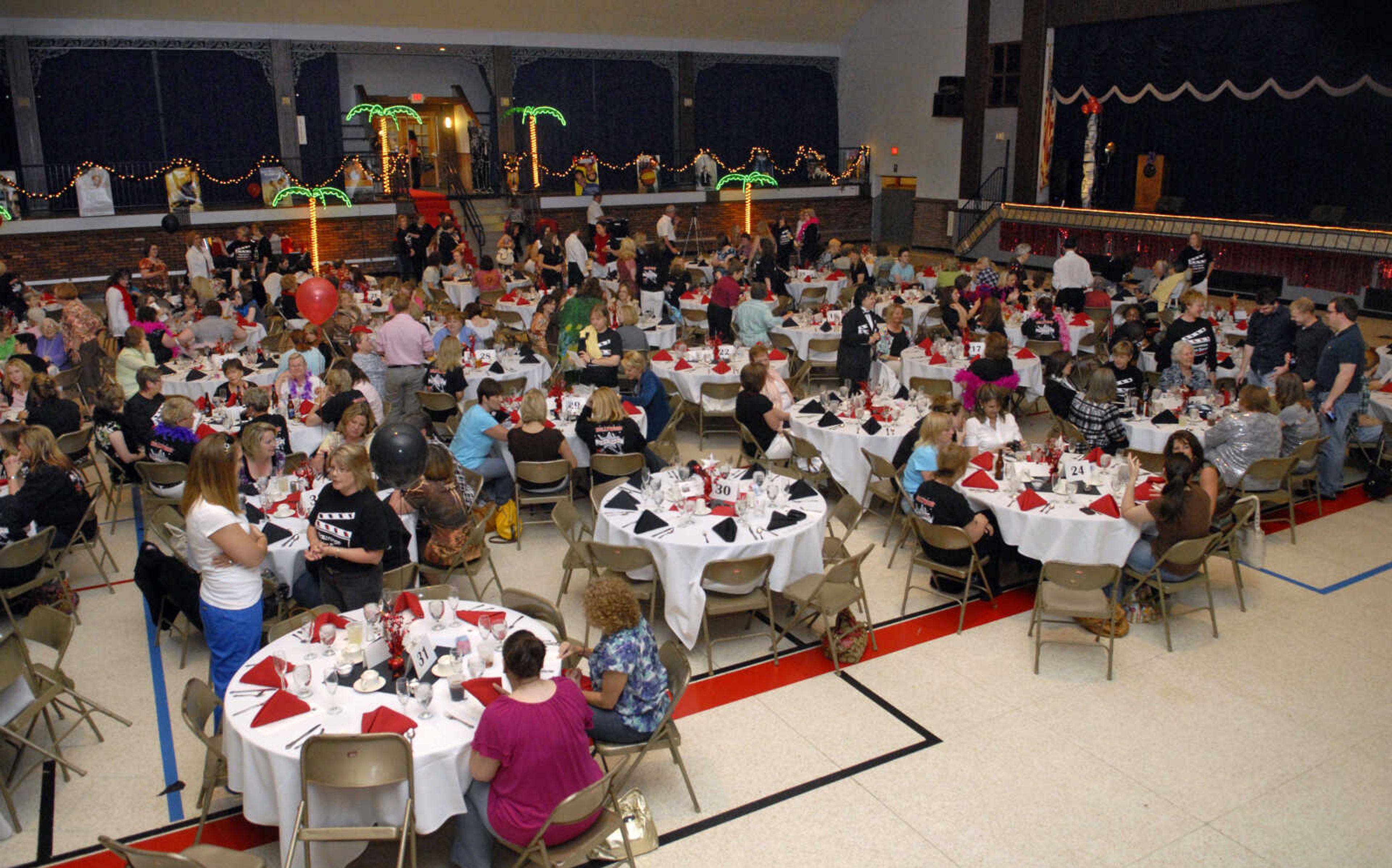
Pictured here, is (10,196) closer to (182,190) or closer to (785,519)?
(182,190)

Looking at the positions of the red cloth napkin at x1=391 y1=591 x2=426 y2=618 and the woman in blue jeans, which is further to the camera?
the red cloth napkin at x1=391 y1=591 x2=426 y2=618

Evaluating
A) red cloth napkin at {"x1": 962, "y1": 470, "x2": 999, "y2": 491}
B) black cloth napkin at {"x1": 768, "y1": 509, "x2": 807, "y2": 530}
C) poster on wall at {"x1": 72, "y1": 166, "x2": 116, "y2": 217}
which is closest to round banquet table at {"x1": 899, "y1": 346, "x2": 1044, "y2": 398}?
red cloth napkin at {"x1": 962, "y1": 470, "x2": 999, "y2": 491}

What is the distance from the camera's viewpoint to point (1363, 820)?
4609 mm

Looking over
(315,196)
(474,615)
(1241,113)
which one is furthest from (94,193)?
(1241,113)

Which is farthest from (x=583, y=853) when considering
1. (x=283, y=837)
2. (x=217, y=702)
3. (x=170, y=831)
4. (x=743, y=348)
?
(x=743, y=348)

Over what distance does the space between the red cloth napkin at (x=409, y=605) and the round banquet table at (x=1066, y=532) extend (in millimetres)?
3570

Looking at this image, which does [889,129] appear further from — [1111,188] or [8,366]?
[8,366]

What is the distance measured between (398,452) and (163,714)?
72.8 inches

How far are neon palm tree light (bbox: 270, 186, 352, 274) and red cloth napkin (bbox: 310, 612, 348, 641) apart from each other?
15.1 m

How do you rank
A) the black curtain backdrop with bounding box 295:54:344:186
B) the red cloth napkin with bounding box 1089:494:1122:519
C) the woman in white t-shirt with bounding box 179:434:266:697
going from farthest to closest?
the black curtain backdrop with bounding box 295:54:344:186 → the red cloth napkin with bounding box 1089:494:1122:519 → the woman in white t-shirt with bounding box 179:434:266:697

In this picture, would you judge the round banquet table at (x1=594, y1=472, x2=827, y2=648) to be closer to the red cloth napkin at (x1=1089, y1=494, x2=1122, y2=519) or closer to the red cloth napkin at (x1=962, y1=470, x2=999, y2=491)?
the red cloth napkin at (x1=962, y1=470, x2=999, y2=491)

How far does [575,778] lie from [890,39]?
23798 mm

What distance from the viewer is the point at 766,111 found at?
26.2 meters

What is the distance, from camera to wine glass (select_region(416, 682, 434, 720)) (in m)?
4.12
